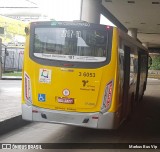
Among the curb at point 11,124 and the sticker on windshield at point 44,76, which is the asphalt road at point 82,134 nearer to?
the curb at point 11,124

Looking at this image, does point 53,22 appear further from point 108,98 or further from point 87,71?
point 108,98

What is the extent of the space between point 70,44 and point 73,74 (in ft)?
2.42

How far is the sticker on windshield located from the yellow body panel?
0.05 meters

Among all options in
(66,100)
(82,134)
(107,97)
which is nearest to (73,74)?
(66,100)

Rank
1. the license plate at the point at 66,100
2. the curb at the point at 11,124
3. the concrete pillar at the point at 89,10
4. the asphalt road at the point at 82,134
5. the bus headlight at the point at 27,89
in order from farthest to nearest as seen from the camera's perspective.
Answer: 1. the concrete pillar at the point at 89,10
2. the curb at the point at 11,124
3. the bus headlight at the point at 27,89
4. the asphalt road at the point at 82,134
5. the license plate at the point at 66,100

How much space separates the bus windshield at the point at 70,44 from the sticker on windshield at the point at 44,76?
34 centimetres

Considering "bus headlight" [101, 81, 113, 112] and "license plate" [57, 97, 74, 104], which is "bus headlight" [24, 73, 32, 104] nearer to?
"license plate" [57, 97, 74, 104]

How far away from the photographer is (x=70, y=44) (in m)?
9.29

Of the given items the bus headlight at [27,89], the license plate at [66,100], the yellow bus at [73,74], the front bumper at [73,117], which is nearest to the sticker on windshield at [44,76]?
the yellow bus at [73,74]

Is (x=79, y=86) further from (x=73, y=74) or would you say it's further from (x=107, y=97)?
(x=107, y=97)

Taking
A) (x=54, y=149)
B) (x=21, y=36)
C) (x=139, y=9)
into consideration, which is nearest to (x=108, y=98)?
(x=54, y=149)

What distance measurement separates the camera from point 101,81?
9000 millimetres

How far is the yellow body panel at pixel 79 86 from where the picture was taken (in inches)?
354

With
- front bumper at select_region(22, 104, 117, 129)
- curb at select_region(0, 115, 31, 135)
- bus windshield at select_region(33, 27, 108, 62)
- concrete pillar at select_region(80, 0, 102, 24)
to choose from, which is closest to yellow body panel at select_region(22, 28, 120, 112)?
front bumper at select_region(22, 104, 117, 129)
